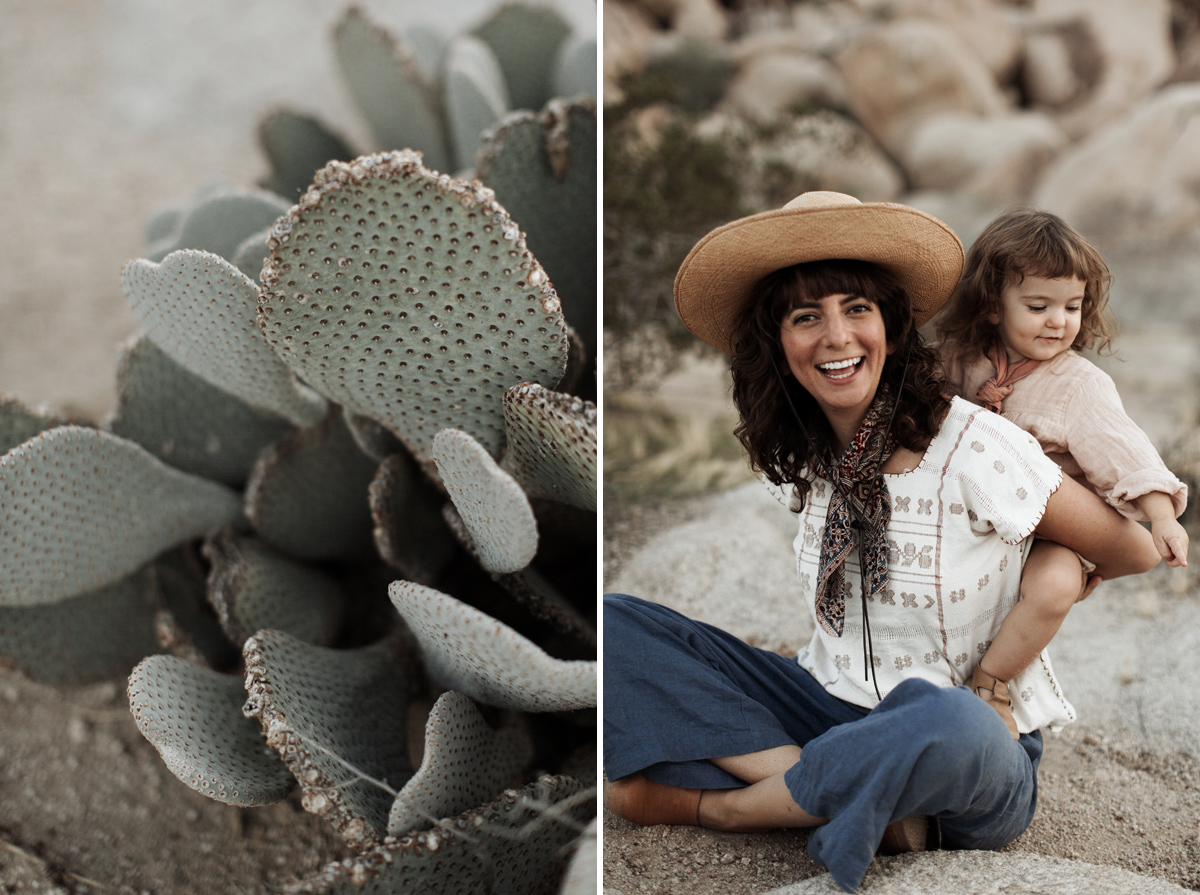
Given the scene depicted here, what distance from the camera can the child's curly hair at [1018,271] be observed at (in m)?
0.84

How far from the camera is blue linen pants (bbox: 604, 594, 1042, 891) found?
2.53 ft

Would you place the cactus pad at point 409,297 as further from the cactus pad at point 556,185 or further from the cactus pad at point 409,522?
the cactus pad at point 556,185

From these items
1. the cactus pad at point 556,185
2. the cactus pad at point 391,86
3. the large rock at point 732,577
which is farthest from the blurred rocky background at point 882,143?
the cactus pad at point 556,185

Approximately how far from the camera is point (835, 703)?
99 cm

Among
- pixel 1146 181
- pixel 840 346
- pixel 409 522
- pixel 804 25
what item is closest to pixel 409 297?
pixel 409 522

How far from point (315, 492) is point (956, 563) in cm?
85

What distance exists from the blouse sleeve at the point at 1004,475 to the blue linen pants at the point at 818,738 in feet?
0.56

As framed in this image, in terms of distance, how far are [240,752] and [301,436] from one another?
42 centimetres

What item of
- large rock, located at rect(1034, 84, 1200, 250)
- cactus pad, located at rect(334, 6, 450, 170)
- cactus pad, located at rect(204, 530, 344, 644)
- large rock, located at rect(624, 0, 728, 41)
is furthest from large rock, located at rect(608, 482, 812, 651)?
large rock, located at rect(624, 0, 728, 41)

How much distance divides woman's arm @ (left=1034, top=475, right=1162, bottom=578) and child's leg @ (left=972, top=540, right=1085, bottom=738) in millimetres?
29

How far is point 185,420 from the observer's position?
1.32 metres

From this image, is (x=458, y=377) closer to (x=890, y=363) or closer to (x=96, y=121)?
(x=890, y=363)

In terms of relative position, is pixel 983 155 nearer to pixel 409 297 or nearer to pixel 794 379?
pixel 794 379

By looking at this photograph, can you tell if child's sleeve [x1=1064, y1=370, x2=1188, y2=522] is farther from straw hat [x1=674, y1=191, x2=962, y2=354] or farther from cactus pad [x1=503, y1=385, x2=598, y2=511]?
cactus pad [x1=503, y1=385, x2=598, y2=511]
